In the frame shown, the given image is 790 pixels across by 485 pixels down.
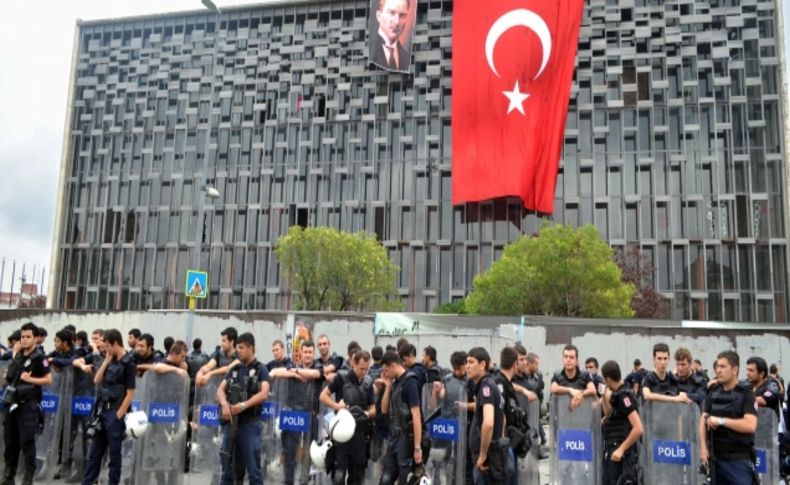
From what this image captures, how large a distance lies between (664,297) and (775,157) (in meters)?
11.3

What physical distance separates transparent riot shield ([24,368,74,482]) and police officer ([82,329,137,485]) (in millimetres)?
1339

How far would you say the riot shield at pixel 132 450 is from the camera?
7834 millimetres

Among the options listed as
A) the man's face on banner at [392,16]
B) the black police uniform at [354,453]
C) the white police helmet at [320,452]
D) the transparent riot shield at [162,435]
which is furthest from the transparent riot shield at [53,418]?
the man's face on banner at [392,16]

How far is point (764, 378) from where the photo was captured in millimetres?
7344

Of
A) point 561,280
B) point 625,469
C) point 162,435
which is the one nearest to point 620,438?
point 625,469

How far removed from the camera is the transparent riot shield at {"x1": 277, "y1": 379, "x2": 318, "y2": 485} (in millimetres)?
8617

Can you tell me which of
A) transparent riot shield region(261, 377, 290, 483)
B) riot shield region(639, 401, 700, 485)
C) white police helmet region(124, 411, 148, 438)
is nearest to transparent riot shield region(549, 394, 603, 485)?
riot shield region(639, 401, 700, 485)

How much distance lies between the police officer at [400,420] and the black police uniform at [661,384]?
105 inches

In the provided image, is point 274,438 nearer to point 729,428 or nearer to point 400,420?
point 400,420

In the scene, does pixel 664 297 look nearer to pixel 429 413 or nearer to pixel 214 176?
pixel 214 176

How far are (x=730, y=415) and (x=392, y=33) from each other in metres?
43.7

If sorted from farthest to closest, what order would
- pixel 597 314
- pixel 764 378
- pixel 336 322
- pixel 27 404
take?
pixel 597 314
pixel 336 322
pixel 27 404
pixel 764 378

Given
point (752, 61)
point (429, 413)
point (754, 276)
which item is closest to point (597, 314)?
point (754, 276)

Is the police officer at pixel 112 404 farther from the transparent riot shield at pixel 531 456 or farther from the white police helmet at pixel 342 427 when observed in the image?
the transparent riot shield at pixel 531 456
